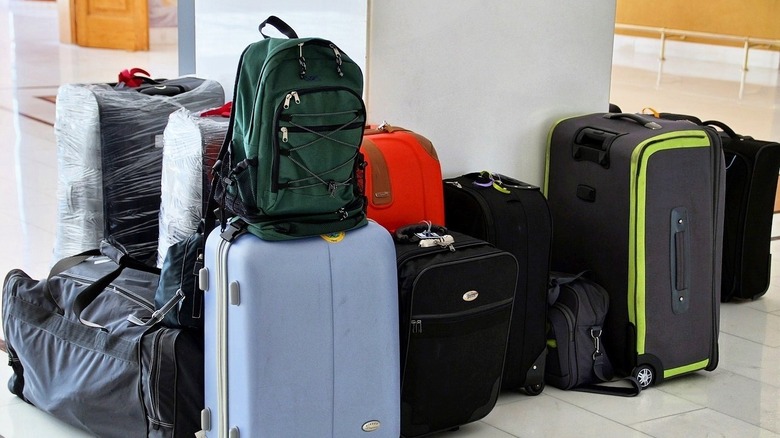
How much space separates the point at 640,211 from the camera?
272 centimetres

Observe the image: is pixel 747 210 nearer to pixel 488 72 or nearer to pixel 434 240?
pixel 488 72

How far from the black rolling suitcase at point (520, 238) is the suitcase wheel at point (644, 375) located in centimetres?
26

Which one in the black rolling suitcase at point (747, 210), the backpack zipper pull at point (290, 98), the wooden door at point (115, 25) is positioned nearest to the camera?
the backpack zipper pull at point (290, 98)

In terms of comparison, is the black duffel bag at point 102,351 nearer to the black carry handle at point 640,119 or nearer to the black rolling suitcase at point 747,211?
the black carry handle at point 640,119

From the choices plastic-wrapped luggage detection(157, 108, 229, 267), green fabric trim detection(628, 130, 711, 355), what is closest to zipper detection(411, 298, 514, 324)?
green fabric trim detection(628, 130, 711, 355)

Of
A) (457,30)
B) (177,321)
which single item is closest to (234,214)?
(177,321)

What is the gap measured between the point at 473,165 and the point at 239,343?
1151mm

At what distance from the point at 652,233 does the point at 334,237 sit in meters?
1.02

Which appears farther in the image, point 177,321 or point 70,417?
point 70,417

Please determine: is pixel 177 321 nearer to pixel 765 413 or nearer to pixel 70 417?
pixel 70 417

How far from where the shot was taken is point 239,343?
81.2 inches

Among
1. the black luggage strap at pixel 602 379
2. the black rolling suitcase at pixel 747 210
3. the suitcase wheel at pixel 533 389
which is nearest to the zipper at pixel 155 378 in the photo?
the suitcase wheel at pixel 533 389

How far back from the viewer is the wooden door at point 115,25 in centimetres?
1053

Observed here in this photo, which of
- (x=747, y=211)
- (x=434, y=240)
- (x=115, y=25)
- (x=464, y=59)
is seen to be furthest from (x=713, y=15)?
(x=434, y=240)
